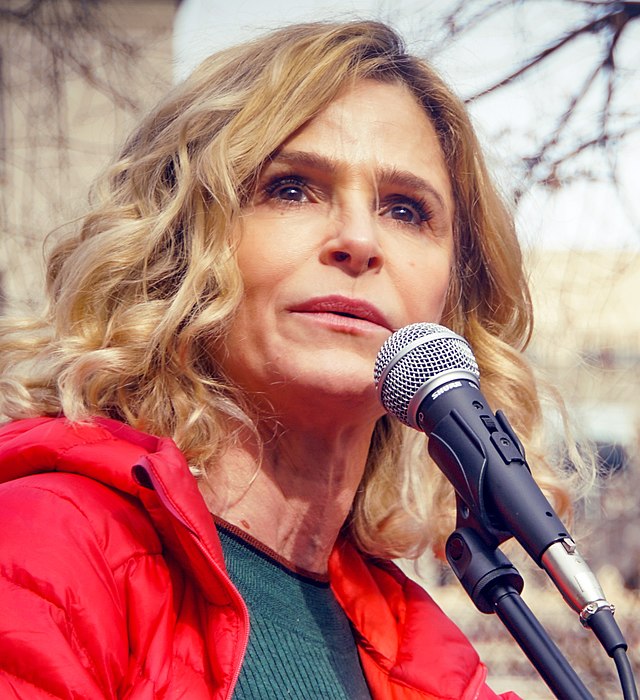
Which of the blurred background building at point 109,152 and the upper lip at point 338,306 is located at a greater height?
the blurred background building at point 109,152

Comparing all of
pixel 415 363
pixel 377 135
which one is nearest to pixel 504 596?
pixel 415 363

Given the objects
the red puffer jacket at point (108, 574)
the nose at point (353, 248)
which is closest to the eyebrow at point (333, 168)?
the nose at point (353, 248)

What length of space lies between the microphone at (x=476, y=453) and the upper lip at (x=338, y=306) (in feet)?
1.18

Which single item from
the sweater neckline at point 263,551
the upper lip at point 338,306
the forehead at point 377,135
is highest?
the forehead at point 377,135

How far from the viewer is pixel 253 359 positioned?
204cm

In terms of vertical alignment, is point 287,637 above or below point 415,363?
below

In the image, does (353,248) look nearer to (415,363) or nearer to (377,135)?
(377,135)

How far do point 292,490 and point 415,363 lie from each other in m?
0.75

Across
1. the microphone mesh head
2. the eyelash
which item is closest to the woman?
the eyelash

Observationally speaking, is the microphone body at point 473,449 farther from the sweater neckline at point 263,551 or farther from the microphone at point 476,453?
the sweater neckline at point 263,551

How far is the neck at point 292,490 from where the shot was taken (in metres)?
2.07

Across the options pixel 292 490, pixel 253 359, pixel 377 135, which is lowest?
pixel 292 490

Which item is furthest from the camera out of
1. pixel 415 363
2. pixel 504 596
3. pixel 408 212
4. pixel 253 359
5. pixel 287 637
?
pixel 408 212

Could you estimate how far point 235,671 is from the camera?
1595 mm
